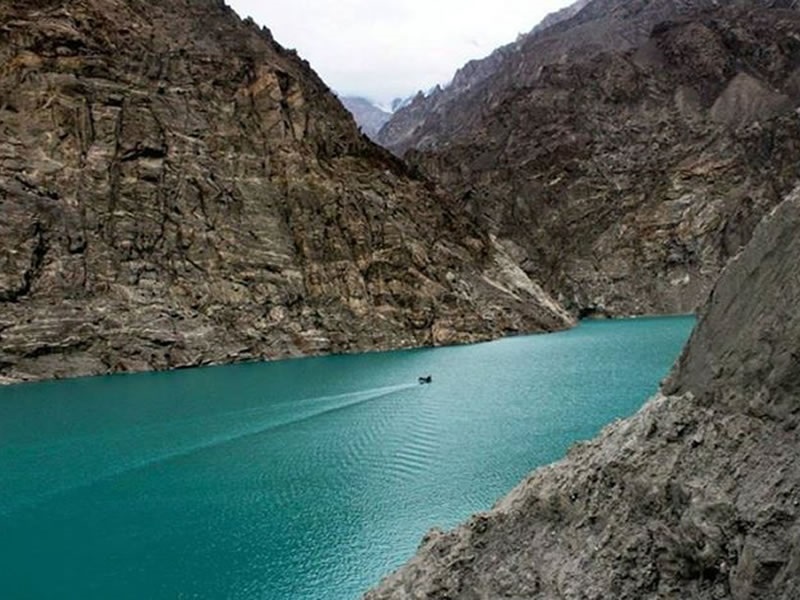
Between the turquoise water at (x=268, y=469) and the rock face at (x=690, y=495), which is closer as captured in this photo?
the rock face at (x=690, y=495)

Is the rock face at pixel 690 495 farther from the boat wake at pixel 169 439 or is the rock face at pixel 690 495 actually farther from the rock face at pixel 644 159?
the rock face at pixel 644 159

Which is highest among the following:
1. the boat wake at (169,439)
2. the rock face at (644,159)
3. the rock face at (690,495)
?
the rock face at (644,159)

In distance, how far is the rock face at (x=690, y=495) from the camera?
611cm

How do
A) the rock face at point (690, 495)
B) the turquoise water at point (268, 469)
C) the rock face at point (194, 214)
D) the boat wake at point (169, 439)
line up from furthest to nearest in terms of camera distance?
the rock face at point (194, 214), the boat wake at point (169, 439), the turquoise water at point (268, 469), the rock face at point (690, 495)

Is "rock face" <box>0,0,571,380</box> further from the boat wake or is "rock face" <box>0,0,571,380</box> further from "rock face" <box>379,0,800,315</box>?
"rock face" <box>379,0,800,315</box>

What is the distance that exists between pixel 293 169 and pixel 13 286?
3074cm

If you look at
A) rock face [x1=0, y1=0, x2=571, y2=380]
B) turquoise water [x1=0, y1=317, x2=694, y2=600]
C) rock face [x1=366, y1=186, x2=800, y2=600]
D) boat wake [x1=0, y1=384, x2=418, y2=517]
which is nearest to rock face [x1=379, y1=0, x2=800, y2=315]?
rock face [x1=0, y1=0, x2=571, y2=380]

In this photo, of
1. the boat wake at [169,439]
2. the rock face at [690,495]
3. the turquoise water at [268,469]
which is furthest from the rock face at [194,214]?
the rock face at [690,495]

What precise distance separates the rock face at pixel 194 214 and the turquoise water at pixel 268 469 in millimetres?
15095

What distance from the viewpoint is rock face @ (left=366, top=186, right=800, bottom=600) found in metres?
6.11

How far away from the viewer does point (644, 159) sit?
122 meters

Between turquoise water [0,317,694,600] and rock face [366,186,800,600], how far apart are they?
6606 mm

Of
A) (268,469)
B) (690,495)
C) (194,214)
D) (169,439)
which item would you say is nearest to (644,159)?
(194,214)

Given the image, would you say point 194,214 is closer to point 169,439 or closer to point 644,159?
point 169,439
